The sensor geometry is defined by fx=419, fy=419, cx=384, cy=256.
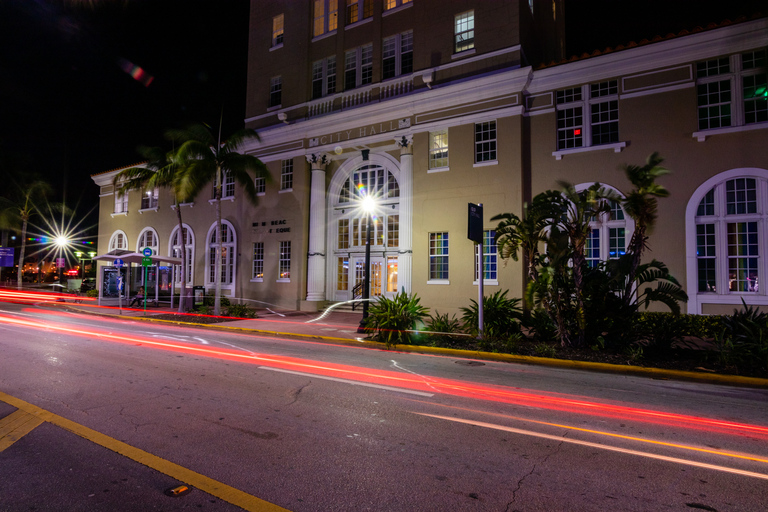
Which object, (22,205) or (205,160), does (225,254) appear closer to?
(205,160)

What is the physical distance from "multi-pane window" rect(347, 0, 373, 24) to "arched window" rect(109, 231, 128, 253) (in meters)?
22.7

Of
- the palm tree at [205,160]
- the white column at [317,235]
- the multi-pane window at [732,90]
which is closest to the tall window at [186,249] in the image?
the palm tree at [205,160]

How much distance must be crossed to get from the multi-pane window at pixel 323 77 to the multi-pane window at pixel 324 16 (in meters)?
1.70

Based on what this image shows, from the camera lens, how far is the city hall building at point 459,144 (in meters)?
Answer: 13.7

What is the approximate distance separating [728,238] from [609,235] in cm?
341

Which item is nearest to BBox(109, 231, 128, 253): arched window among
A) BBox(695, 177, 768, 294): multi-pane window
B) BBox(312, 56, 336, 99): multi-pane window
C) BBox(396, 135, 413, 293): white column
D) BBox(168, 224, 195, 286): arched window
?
BBox(168, 224, 195, 286): arched window

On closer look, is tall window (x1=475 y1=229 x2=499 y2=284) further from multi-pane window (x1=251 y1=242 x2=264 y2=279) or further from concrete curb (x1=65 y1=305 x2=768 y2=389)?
multi-pane window (x1=251 y1=242 x2=264 y2=279)

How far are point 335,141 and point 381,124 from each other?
109 inches

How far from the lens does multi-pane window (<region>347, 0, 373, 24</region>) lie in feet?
71.1

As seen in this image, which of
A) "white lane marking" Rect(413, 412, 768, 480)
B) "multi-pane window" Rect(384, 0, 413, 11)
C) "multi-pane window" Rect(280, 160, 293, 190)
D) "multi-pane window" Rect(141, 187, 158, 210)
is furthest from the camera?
"multi-pane window" Rect(141, 187, 158, 210)

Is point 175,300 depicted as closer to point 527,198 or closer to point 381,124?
point 381,124

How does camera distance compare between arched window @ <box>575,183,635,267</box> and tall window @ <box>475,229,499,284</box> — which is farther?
tall window @ <box>475,229,499,284</box>

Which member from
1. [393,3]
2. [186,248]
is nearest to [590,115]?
[393,3]

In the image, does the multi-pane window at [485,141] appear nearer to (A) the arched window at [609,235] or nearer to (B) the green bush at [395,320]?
(A) the arched window at [609,235]
